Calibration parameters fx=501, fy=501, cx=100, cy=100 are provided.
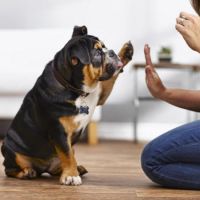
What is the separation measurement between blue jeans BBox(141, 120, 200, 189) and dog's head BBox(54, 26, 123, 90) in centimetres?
31

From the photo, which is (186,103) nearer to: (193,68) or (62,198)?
(62,198)

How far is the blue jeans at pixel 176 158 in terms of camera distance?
5.76 feet

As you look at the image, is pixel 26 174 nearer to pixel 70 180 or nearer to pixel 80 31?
pixel 70 180

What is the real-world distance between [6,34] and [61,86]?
2327 millimetres

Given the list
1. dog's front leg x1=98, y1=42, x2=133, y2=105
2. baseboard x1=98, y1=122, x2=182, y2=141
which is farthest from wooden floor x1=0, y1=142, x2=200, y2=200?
baseboard x1=98, y1=122, x2=182, y2=141

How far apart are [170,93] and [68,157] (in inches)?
17.8

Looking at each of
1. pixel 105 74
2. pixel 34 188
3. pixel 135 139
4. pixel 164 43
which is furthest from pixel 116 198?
pixel 164 43

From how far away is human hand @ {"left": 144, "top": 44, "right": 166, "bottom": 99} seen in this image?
1861 mm

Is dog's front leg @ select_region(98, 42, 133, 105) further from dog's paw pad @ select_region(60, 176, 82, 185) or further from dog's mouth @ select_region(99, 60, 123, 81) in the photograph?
dog's paw pad @ select_region(60, 176, 82, 185)

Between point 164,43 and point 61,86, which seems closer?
point 61,86

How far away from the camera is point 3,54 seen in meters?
3.88

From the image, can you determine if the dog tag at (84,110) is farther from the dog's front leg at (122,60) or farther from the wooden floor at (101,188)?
the wooden floor at (101,188)

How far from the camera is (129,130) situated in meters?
4.39

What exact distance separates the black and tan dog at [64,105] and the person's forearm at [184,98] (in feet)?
0.69
